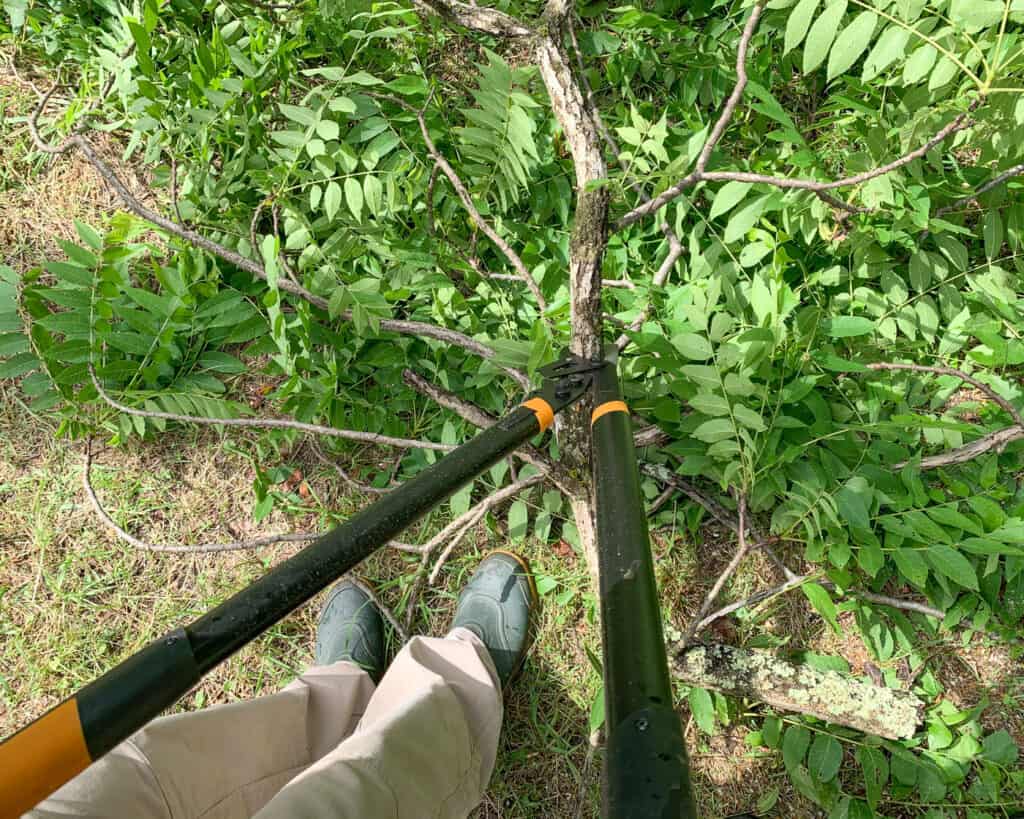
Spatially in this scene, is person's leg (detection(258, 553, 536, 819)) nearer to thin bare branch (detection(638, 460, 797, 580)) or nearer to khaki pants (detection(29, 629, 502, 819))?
khaki pants (detection(29, 629, 502, 819))

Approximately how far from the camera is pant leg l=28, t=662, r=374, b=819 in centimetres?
133

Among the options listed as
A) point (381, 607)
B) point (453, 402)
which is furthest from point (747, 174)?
point (381, 607)

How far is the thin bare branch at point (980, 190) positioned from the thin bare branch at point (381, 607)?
2.16 m

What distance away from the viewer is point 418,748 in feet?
5.28

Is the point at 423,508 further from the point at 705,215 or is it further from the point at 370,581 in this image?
the point at 705,215

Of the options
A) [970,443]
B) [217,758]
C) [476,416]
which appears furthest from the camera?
[476,416]

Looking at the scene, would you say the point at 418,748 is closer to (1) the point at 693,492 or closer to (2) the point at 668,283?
(1) the point at 693,492

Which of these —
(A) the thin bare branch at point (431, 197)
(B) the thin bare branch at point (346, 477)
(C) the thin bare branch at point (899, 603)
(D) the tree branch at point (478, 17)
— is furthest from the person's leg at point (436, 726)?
(D) the tree branch at point (478, 17)

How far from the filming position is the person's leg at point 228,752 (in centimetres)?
134

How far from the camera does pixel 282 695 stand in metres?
1.77

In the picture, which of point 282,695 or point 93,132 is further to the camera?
point 93,132

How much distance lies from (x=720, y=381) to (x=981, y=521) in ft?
2.55

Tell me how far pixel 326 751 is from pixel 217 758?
1.18 feet

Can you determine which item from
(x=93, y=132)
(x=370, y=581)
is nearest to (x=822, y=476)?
(x=370, y=581)
